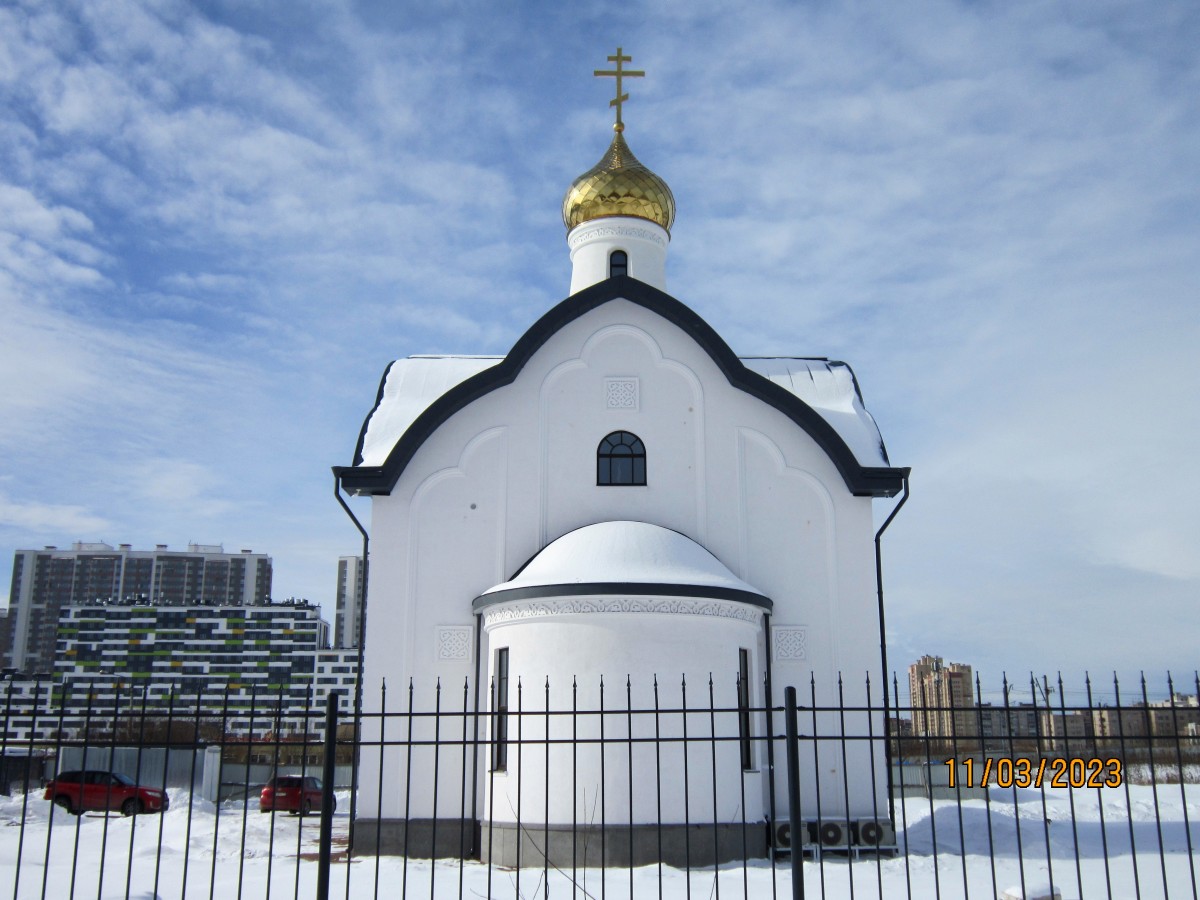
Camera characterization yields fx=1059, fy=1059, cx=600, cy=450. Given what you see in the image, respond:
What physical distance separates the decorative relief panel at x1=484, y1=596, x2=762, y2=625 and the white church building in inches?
0.7

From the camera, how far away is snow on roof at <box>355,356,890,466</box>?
40.3 feet

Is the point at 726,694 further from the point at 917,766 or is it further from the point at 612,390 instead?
the point at 917,766

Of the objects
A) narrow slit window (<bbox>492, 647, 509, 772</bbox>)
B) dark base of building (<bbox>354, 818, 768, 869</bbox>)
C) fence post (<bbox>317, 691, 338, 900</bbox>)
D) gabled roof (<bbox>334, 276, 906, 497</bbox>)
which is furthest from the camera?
gabled roof (<bbox>334, 276, 906, 497</bbox>)

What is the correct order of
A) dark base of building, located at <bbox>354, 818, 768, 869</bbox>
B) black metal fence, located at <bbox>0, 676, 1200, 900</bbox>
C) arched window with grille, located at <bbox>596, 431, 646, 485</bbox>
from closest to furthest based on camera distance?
black metal fence, located at <bbox>0, 676, 1200, 900</bbox> < dark base of building, located at <bbox>354, 818, 768, 869</bbox> < arched window with grille, located at <bbox>596, 431, 646, 485</bbox>

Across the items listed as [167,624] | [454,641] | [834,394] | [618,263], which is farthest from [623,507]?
[167,624]

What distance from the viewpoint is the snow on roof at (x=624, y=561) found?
10.2 metres

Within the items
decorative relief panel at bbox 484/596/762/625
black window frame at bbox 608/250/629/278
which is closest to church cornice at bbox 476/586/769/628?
decorative relief panel at bbox 484/596/762/625

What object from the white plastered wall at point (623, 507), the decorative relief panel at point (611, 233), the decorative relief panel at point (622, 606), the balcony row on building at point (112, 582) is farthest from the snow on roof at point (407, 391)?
the balcony row on building at point (112, 582)

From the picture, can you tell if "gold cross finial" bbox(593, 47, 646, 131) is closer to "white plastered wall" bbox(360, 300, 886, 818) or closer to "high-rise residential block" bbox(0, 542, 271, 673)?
"white plastered wall" bbox(360, 300, 886, 818)

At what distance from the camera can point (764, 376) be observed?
496 inches

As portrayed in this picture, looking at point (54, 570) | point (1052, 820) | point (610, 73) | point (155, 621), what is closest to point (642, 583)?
point (1052, 820)

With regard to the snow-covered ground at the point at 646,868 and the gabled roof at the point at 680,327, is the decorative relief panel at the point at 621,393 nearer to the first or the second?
the gabled roof at the point at 680,327

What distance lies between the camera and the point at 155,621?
7088cm

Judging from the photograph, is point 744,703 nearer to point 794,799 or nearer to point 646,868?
point 646,868
